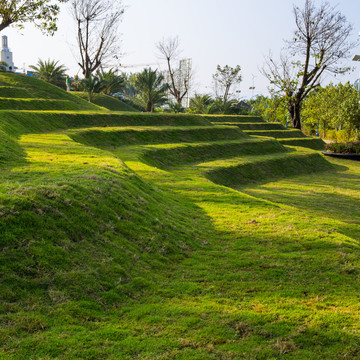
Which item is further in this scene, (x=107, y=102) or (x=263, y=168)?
(x=107, y=102)

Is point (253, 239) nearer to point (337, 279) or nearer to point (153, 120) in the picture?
point (337, 279)

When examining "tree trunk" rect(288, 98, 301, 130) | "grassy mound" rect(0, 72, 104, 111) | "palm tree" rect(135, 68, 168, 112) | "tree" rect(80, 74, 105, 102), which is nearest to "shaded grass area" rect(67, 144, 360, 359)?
"grassy mound" rect(0, 72, 104, 111)

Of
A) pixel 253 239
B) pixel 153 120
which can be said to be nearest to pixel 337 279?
pixel 253 239

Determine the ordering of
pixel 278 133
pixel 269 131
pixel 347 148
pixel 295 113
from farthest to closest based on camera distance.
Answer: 1. pixel 295 113
2. pixel 278 133
3. pixel 269 131
4. pixel 347 148

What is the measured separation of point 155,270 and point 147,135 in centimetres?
1319

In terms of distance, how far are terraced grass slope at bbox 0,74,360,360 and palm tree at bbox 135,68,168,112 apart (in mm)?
23918

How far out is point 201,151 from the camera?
1798 centimetres

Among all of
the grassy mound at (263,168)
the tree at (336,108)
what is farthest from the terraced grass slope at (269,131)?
the grassy mound at (263,168)

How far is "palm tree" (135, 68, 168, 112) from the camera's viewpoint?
1314 inches

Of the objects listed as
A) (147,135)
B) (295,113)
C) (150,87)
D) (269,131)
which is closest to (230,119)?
(269,131)

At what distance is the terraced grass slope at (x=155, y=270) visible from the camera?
11.4 ft

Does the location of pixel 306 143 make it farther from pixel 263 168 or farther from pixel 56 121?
pixel 56 121

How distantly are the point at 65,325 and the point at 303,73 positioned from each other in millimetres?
37009

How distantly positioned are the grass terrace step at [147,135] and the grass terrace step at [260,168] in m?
3.30
